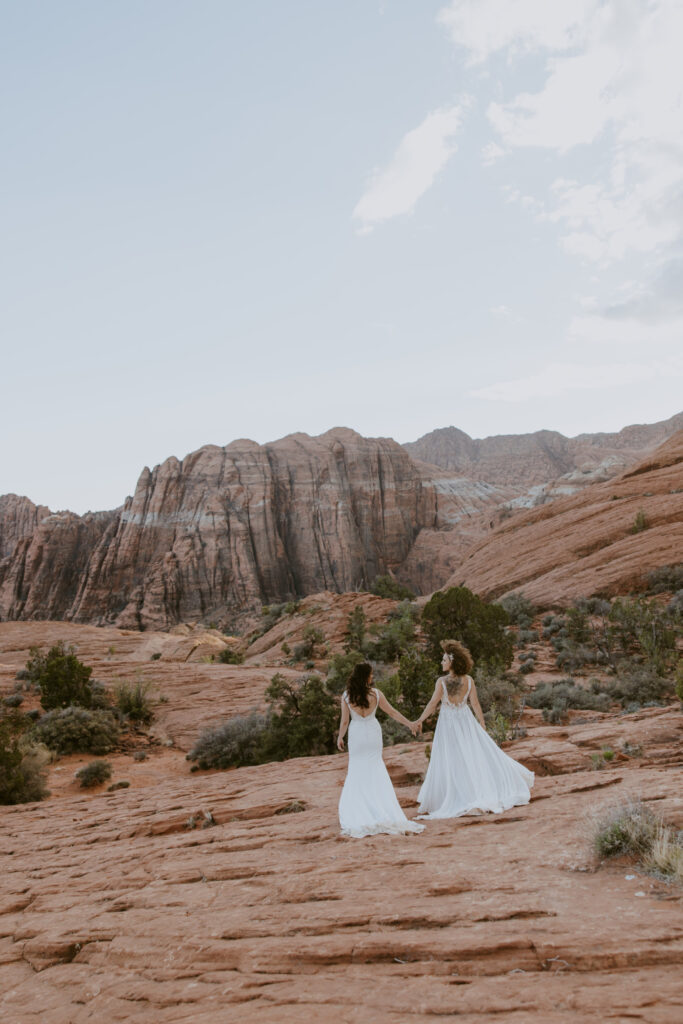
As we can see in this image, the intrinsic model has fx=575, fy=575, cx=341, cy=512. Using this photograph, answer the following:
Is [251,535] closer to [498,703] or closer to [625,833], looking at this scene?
[498,703]

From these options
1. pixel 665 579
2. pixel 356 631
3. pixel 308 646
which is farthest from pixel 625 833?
pixel 308 646

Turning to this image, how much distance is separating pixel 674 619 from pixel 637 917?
62.8 feet

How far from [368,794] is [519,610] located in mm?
21252

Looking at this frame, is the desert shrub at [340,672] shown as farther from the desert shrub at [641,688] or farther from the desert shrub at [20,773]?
the desert shrub at [20,773]

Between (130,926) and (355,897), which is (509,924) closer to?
(355,897)

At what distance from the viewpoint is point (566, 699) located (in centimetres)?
1336

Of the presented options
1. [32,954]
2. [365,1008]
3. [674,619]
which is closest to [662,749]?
[365,1008]

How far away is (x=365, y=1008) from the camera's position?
2.70 m

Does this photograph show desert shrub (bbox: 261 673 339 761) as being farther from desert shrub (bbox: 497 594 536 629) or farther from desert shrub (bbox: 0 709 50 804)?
desert shrub (bbox: 497 594 536 629)

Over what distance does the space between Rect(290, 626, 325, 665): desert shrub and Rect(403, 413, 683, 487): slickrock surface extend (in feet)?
266

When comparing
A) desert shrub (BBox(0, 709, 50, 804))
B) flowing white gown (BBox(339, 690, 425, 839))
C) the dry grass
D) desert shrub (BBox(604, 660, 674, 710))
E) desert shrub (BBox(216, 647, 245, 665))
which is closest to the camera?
the dry grass

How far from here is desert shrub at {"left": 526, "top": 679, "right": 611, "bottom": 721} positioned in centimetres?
1306

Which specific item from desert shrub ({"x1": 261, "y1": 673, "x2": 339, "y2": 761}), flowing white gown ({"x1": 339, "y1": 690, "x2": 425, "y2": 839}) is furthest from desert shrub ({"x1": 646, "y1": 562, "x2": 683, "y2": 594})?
flowing white gown ({"x1": 339, "y1": 690, "x2": 425, "y2": 839})

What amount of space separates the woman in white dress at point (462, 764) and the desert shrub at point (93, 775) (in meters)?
10.4
